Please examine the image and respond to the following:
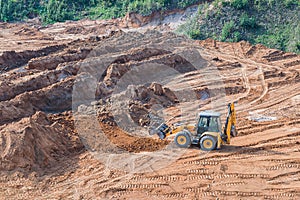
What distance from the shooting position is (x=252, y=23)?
27.5 meters

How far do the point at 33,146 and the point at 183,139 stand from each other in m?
4.42

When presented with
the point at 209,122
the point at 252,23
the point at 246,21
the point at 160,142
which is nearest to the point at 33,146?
the point at 160,142

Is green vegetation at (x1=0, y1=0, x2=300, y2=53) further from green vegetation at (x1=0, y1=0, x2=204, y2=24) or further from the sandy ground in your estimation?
green vegetation at (x1=0, y1=0, x2=204, y2=24)

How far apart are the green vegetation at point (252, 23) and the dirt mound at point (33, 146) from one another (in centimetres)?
1848

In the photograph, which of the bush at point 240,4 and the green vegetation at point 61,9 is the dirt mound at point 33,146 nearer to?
the bush at point 240,4

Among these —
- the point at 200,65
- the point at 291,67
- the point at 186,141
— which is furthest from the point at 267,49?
the point at 186,141

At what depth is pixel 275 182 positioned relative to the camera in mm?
10156

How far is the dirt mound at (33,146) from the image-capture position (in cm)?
1048

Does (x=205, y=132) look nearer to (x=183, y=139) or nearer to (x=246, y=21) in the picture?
(x=183, y=139)

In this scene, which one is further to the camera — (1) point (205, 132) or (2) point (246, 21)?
(2) point (246, 21)

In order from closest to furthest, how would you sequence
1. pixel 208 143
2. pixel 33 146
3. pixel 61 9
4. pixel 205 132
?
pixel 33 146 → pixel 208 143 → pixel 205 132 → pixel 61 9

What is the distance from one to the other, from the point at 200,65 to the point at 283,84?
515 centimetres

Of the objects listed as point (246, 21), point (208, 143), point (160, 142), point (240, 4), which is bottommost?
point (160, 142)

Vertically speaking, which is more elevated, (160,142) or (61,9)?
(61,9)
